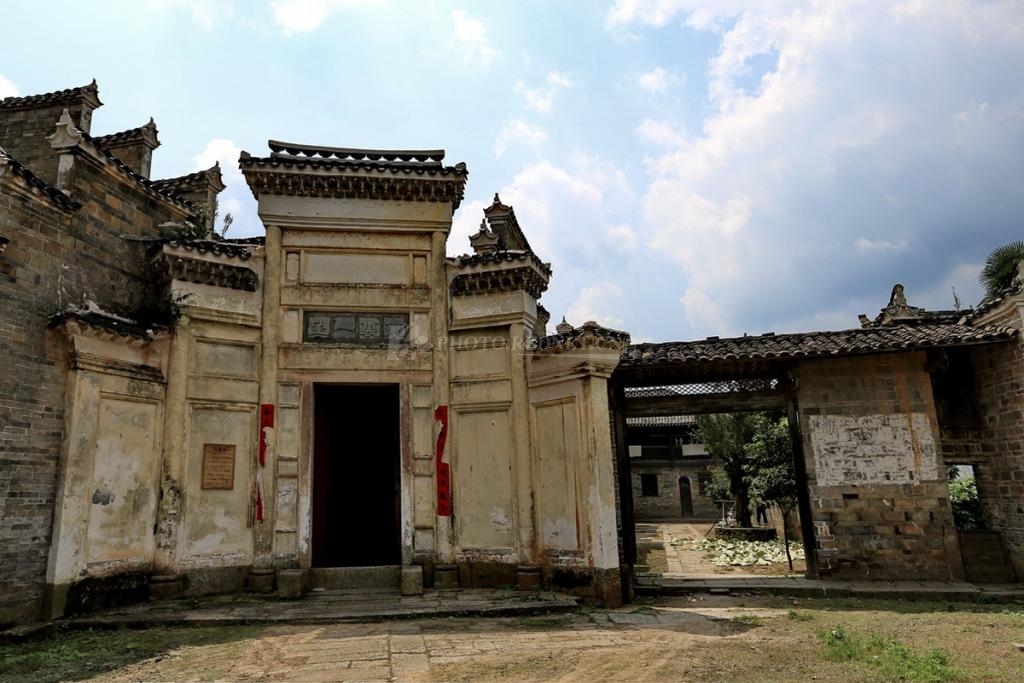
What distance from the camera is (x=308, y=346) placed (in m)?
11.3

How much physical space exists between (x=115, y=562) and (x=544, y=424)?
6899 mm

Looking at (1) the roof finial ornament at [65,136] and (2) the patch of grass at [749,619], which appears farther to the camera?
(1) the roof finial ornament at [65,136]

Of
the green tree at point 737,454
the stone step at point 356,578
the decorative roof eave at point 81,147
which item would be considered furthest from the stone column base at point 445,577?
the green tree at point 737,454

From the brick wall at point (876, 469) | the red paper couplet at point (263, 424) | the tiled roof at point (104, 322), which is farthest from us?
the brick wall at point (876, 469)

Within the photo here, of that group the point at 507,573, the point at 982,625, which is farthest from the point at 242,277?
the point at 982,625

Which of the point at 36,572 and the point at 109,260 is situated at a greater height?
the point at 109,260

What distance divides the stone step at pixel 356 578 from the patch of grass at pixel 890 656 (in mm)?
6575

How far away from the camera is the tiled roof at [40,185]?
858 centimetres

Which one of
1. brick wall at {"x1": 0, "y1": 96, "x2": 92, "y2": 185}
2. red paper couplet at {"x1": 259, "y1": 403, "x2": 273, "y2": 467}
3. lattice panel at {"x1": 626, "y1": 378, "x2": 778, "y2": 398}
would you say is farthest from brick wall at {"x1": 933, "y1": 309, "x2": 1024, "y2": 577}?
brick wall at {"x1": 0, "y1": 96, "x2": 92, "y2": 185}

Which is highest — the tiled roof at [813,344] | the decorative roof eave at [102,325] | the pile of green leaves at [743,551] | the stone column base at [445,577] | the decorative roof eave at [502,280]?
the decorative roof eave at [502,280]

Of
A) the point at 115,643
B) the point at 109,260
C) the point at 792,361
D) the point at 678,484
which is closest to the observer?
the point at 115,643

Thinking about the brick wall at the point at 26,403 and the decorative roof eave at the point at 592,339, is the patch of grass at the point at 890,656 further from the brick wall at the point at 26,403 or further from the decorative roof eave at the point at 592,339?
the brick wall at the point at 26,403

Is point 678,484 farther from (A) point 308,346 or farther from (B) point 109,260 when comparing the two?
(B) point 109,260

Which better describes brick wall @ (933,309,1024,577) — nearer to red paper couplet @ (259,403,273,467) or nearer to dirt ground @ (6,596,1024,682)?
dirt ground @ (6,596,1024,682)
